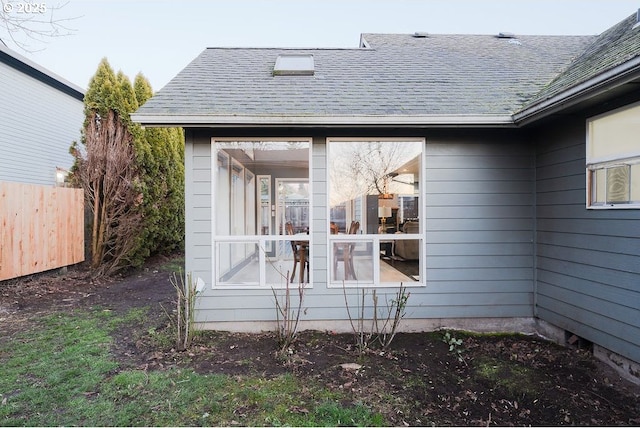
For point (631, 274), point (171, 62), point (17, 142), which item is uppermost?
point (171, 62)

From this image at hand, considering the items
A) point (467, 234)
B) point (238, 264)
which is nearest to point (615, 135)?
point (467, 234)

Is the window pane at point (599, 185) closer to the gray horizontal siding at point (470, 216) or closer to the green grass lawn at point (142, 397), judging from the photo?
the gray horizontal siding at point (470, 216)

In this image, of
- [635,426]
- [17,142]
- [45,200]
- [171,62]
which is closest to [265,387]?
[635,426]

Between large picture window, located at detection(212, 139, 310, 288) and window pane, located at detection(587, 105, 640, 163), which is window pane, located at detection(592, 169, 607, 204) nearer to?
window pane, located at detection(587, 105, 640, 163)

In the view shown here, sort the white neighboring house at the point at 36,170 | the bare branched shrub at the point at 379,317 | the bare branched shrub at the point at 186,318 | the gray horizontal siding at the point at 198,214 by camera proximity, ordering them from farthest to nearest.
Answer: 1. the white neighboring house at the point at 36,170
2. the gray horizontal siding at the point at 198,214
3. the bare branched shrub at the point at 379,317
4. the bare branched shrub at the point at 186,318

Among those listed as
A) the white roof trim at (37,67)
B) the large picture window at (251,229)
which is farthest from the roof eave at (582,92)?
the white roof trim at (37,67)

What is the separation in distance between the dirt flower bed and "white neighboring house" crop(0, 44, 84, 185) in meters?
5.98

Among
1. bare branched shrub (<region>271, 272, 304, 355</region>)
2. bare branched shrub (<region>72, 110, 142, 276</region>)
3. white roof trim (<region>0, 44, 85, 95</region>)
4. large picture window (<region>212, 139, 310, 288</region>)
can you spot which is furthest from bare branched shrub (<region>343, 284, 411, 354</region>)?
white roof trim (<region>0, 44, 85, 95</region>)

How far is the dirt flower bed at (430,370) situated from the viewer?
2721 mm

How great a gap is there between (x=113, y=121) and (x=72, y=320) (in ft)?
14.9

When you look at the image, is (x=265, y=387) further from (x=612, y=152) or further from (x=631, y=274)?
(x=612, y=152)

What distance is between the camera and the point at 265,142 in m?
4.60

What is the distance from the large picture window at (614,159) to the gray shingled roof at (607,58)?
0.50 m

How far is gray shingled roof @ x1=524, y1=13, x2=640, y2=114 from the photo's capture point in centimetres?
297
